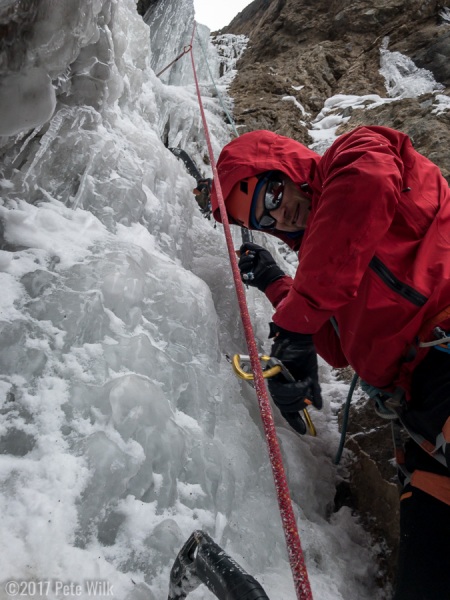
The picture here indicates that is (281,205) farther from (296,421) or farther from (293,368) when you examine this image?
(296,421)

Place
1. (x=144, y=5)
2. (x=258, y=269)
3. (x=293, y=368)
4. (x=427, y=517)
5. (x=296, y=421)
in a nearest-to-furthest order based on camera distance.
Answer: (x=427, y=517) < (x=293, y=368) < (x=296, y=421) < (x=258, y=269) < (x=144, y=5)

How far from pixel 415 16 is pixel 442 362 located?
28.5 feet

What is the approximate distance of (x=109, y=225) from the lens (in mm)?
2018

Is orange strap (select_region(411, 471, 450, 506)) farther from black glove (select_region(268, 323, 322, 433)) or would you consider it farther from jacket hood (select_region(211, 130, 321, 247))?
jacket hood (select_region(211, 130, 321, 247))

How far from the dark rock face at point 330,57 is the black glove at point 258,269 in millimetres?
3301

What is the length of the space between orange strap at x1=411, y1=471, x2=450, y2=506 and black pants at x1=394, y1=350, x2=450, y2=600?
3 centimetres

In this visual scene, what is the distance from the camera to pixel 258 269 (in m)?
2.46

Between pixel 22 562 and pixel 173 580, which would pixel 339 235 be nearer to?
pixel 173 580

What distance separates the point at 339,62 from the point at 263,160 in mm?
7336

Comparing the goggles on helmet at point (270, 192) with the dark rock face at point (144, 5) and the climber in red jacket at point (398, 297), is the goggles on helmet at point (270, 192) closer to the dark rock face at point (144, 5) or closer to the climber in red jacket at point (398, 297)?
the climber in red jacket at point (398, 297)

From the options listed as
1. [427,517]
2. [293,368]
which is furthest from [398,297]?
[427,517]

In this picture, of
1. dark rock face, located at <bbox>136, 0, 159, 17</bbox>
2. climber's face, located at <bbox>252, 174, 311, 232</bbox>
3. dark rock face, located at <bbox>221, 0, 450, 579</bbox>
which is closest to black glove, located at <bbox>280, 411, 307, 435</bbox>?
climber's face, located at <bbox>252, 174, 311, 232</bbox>

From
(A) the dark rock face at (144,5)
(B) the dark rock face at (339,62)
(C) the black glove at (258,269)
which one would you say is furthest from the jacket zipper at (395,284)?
(A) the dark rock face at (144,5)

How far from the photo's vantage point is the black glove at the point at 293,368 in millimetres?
1605
